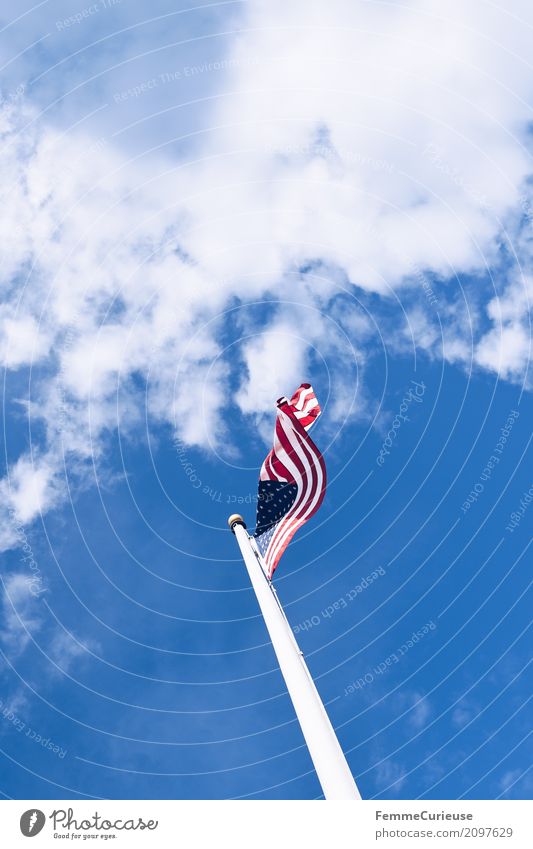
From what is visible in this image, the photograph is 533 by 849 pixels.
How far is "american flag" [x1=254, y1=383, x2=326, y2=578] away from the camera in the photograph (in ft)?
78.7

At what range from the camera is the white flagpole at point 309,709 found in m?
14.0

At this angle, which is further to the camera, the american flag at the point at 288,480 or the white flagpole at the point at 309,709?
the american flag at the point at 288,480

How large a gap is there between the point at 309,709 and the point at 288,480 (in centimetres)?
1040

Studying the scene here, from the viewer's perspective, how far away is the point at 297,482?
24469 mm

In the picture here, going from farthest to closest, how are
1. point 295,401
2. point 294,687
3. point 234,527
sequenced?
1. point 295,401
2. point 234,527
3. point 294,687

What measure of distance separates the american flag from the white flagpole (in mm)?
3558

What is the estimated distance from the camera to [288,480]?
2469cm

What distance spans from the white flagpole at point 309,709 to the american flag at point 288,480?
3.56 meters

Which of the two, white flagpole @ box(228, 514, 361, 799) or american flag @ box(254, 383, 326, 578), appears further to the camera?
american flag @ box(254, 383, 326, 578)

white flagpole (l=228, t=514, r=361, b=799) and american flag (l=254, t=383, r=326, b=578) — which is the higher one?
american flag (l=254, t=383, r=326, b=578)

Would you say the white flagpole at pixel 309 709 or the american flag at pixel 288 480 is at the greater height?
the american flag at pixel 288 480
